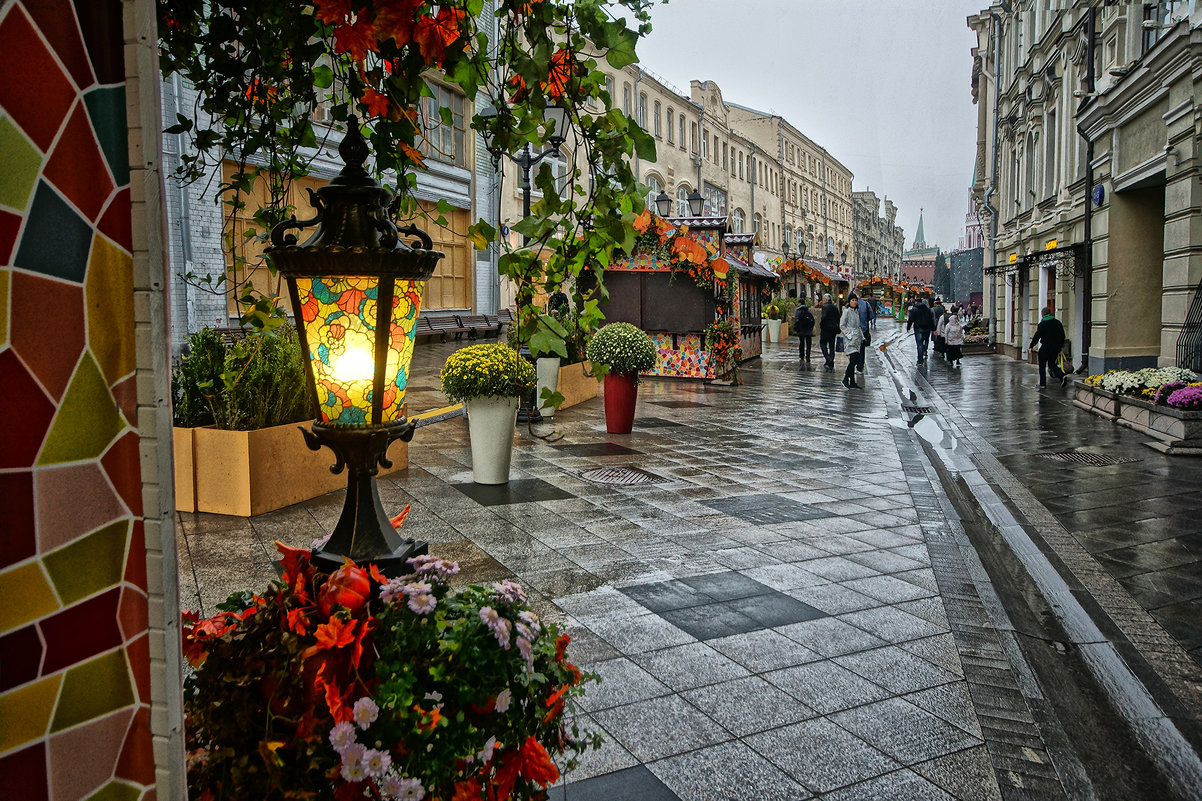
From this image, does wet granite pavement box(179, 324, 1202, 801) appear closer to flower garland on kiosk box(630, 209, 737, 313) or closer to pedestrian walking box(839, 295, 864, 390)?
flower garland on kiosk box(630, 209, 737, 313)

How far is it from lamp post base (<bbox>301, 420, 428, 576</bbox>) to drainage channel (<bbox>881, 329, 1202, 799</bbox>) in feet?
7.83

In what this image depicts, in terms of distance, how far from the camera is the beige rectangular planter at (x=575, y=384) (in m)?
13.2

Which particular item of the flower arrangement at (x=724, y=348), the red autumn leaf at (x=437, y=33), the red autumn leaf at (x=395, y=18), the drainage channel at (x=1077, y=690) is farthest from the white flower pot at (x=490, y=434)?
the flower arrangement at (x=724, y=348)

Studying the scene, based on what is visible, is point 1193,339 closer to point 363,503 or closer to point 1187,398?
point 1187,398

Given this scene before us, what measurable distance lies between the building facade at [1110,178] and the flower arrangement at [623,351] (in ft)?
25.1

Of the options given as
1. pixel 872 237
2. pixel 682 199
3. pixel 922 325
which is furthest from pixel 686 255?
pixel 872 237

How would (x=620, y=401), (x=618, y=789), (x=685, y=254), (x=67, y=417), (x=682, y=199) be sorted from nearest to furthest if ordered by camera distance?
(x=67, y=417), (x=618, y=789), (x=620, y=401), (x=685, y=254), (x=682, y=199)

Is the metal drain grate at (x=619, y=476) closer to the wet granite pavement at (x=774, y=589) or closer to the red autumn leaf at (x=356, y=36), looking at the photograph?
the wet granite pavement at (x=774, y=589)

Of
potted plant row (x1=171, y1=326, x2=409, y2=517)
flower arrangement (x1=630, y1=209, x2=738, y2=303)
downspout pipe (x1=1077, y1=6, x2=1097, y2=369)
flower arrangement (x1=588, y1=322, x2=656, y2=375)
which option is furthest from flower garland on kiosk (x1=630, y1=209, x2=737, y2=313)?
potted plant row (x1=171, y1=326, x2=409, y2=517)

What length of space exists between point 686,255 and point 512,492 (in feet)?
31.2

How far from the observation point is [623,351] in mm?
10375

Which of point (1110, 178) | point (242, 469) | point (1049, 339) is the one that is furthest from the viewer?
point (1049, 339)

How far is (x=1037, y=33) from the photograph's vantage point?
23266mm

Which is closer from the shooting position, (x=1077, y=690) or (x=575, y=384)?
(x=1077, y=690)
